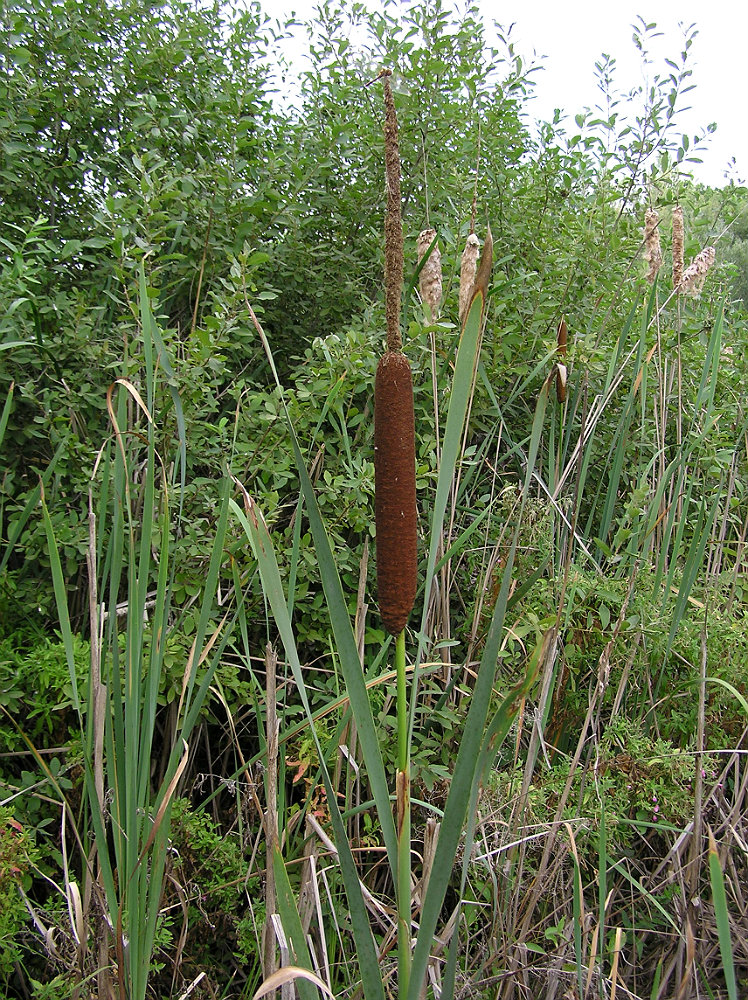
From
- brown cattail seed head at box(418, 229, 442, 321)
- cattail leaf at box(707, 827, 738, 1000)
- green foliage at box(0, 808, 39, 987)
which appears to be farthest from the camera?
brown cattail seed head at box(418, 229, 442, 321)

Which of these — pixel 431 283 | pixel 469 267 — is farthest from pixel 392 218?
pixel 431 283

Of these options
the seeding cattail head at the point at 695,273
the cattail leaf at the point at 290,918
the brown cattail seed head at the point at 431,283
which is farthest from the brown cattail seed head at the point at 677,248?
the cattail leaf at the point at 290,918

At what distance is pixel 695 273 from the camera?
2.41 m

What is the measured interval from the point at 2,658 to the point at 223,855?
2.46ft

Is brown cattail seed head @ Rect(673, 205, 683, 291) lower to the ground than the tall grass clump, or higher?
higher

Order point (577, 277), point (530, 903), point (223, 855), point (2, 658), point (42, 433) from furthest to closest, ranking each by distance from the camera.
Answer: point (577, 277) < point (42, 433) < point (2, 658) < point (223, 855) < point (530, 903)

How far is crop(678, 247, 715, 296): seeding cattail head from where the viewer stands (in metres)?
2.38

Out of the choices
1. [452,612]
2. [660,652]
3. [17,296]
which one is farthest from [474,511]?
[17,296]

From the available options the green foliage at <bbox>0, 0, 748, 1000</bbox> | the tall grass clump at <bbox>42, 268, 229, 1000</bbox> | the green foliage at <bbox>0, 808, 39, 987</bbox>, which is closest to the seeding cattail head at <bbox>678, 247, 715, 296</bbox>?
the green foliage at <bbox>0, 0, 748, 1000</bbox>

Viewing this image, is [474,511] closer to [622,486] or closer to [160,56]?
[622,486]

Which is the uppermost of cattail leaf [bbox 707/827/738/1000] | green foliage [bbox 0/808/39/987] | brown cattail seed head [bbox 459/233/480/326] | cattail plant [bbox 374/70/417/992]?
brown cattail seed head [bbox 459/233/480/326]

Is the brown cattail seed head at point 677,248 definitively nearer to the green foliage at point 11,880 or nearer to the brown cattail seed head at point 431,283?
the brown cattail seed head at point 431,283

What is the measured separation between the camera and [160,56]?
2588 millimetres

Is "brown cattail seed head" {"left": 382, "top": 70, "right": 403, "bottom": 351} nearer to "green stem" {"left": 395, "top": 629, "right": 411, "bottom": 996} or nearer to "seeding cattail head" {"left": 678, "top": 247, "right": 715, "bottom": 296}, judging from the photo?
"green stem" {"left": 395, "top": 629, "right": 411, "bottom": 996}
